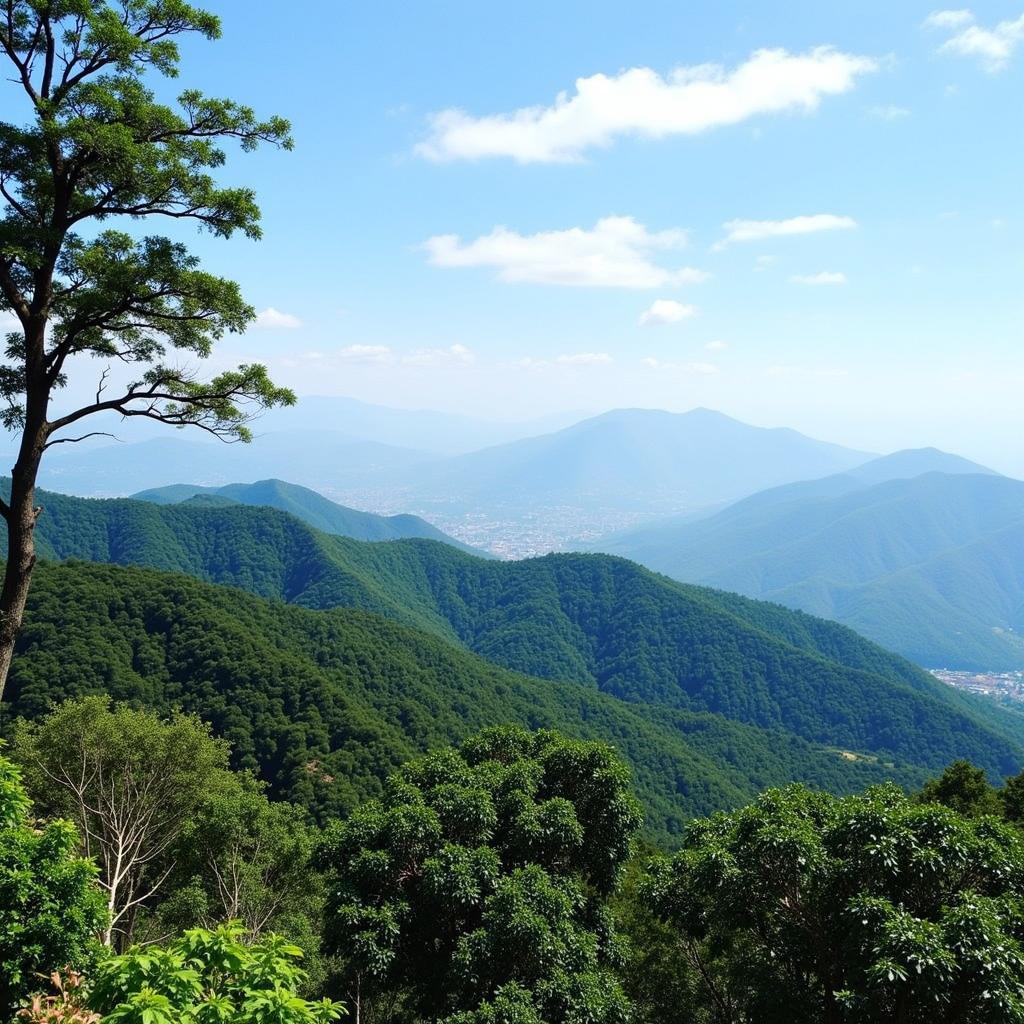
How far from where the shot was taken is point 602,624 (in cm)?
13362

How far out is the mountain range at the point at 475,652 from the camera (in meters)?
48.5

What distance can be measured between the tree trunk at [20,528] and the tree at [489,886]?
6.38 metres

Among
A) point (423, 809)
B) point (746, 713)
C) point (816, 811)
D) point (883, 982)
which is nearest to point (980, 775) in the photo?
point (816, 811)

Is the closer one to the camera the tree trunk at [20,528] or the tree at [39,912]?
the tree at [39,912]

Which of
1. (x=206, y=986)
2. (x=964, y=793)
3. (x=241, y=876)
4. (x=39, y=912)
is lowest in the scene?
(x=241, y=876)

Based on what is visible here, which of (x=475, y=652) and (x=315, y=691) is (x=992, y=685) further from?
(x=315, y=691)

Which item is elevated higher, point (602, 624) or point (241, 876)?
point (241, 876)

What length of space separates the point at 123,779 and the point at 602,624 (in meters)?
118

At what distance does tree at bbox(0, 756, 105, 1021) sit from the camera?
21.2ft

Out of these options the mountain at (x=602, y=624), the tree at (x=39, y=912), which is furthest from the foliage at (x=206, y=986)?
the mountain at (x=602, y=624)

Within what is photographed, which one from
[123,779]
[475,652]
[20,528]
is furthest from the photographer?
[475,652]

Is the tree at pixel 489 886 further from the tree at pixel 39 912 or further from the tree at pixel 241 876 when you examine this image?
the tree at pixel 241 876

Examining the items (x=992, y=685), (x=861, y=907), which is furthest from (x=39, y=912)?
(x=992, y=685)

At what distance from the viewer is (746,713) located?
10925 centimetres
